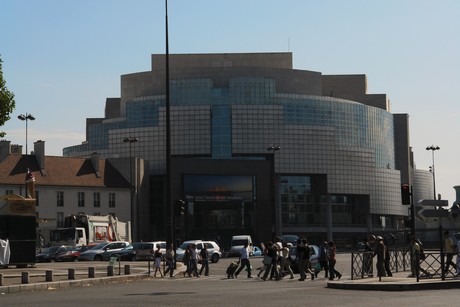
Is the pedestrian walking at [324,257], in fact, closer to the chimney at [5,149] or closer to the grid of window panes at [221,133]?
the chimney at [5,149]

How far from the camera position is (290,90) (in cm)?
13075

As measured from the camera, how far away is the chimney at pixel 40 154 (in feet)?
324

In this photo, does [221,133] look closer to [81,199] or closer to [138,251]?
[81,199]

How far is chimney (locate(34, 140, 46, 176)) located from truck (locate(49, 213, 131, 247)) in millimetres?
31871

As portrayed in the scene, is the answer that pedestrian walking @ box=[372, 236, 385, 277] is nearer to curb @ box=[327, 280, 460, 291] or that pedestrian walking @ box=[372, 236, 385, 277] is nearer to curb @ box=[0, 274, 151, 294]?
curb @ box=[327, 280, 460, 291]

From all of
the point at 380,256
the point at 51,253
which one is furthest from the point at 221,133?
the point at 380,256

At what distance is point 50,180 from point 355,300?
8000cm

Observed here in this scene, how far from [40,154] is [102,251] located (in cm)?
4137

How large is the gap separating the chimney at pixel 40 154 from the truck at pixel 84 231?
3187 cm

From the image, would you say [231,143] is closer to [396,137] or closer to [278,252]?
[396,137]

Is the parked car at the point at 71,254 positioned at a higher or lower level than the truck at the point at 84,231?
lower

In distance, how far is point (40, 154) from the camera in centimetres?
9906

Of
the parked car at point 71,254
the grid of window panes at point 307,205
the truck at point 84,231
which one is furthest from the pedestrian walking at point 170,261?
the grid of window panes at point 307,205

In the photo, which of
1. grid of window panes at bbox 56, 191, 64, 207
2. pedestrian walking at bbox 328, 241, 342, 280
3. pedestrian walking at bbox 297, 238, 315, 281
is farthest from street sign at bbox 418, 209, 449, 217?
grid of window panes at bbox 56, 191, 64, 207
